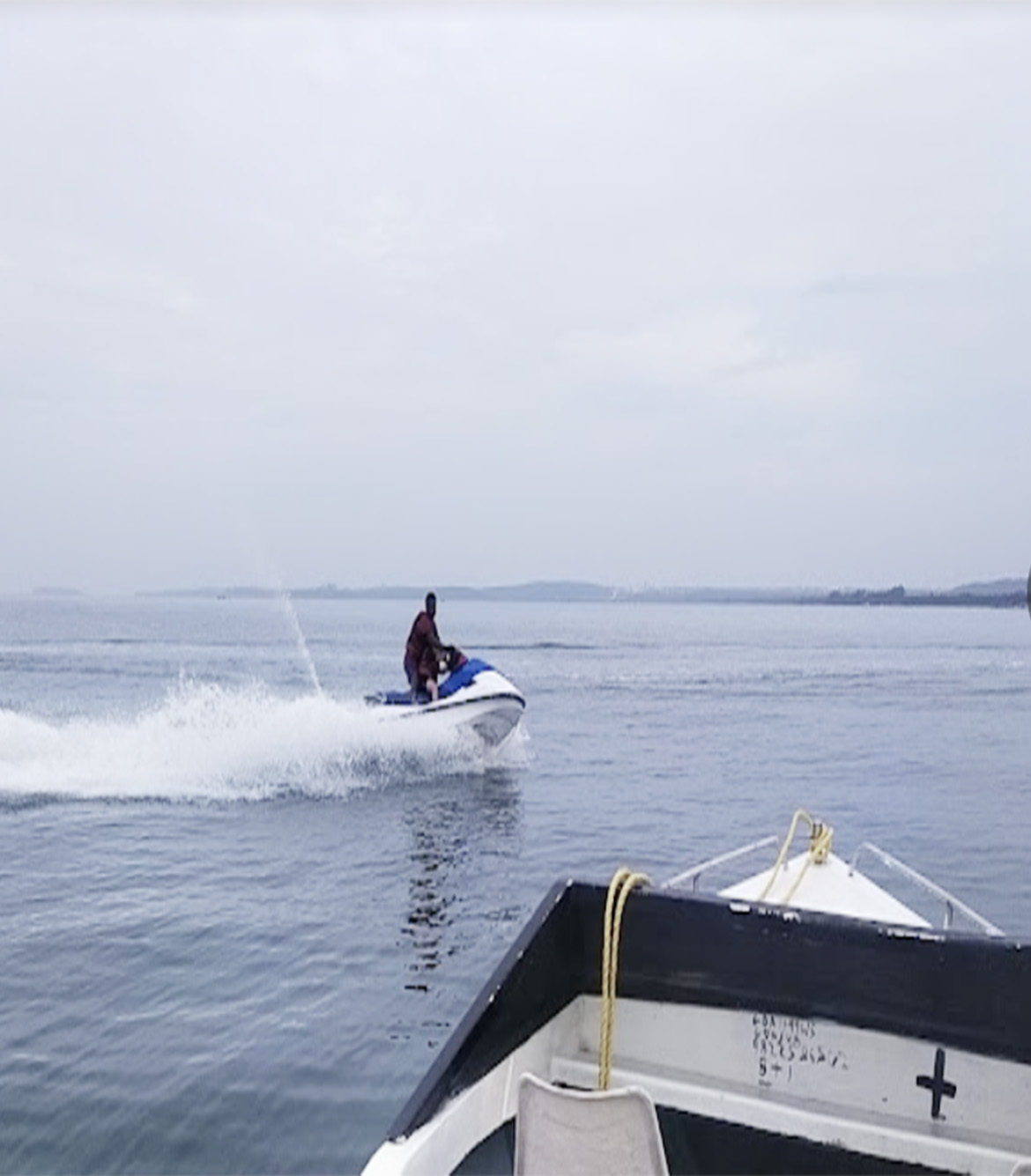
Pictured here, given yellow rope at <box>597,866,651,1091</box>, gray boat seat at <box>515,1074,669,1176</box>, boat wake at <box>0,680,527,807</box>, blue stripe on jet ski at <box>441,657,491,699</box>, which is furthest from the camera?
blue stripe on jet ski at <box>441,657,491,699</box>

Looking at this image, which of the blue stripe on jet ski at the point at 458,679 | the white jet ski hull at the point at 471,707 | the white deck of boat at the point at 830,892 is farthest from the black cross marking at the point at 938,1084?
the blue stripe on jet ski at the point at 458,679

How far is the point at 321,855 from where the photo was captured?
1220 centimetres

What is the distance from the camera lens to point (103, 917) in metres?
9.52

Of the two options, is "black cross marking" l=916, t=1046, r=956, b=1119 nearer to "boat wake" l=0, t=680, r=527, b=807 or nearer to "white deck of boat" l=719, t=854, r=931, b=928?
"white deck of boat" l=719, t=854, r=931, b=928

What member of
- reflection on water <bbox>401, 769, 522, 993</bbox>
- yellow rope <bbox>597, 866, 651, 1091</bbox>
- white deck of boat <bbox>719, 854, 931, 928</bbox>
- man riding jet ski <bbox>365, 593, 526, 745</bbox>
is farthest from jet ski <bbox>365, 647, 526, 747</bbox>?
yellow rope <bbox>597, 866, 651, 1091</bbox>

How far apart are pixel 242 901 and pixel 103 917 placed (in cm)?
120

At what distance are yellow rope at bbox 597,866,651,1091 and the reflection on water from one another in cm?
394

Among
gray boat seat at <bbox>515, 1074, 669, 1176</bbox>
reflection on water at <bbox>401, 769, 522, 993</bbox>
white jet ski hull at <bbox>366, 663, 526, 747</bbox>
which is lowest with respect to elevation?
reflection on water at <bbox>401, 769, 522, 993</bbox>

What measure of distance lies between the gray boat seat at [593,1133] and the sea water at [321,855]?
260 cm

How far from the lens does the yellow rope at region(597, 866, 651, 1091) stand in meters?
3.88

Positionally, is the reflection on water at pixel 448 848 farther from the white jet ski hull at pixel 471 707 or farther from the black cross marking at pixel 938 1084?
the black cross marking at pixel 938 1084

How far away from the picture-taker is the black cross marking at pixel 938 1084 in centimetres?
365

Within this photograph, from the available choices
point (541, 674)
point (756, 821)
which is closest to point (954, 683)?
point (541, 674)

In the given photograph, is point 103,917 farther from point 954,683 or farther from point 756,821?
point 954,683
